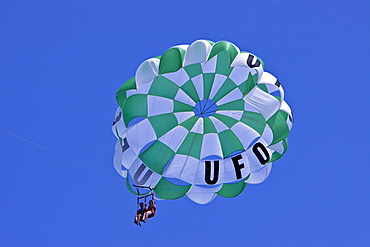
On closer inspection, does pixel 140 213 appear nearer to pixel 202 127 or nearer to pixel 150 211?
pixel 150 211

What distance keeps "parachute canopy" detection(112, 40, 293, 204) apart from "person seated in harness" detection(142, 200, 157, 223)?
0.65 m

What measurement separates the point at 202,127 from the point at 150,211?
314cm

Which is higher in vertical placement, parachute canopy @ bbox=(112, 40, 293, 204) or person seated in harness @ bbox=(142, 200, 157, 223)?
parachute canopy @ bbox=(112, 40, 293, 204)

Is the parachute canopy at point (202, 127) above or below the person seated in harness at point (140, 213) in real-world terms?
above

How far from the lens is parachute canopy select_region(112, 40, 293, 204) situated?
83.7ft

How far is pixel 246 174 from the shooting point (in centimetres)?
2603

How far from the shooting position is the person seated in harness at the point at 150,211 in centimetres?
2514

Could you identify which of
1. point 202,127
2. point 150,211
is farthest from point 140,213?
point 202,127

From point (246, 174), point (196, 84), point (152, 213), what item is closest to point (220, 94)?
point (196, 84)

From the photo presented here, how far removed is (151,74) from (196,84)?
1610 mm

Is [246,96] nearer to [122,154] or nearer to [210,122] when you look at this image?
[210,122]

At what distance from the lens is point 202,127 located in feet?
86.8

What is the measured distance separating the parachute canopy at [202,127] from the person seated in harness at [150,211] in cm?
65

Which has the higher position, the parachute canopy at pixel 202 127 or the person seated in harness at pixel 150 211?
the parachute canopy at pixel 202 127
